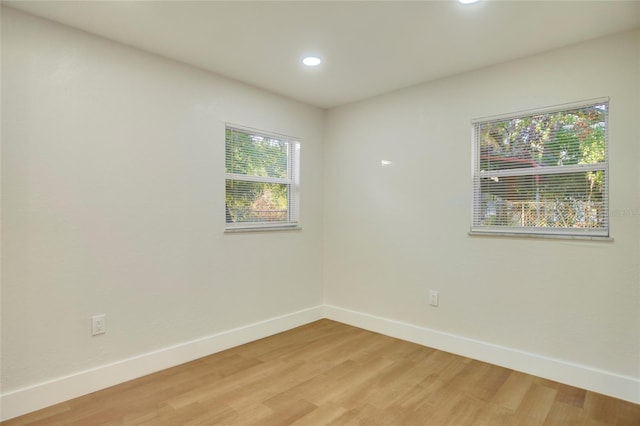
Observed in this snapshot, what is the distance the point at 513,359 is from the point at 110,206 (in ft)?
10.6

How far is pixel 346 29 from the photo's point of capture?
2.33 m

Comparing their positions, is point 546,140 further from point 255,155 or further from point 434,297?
point 255,155

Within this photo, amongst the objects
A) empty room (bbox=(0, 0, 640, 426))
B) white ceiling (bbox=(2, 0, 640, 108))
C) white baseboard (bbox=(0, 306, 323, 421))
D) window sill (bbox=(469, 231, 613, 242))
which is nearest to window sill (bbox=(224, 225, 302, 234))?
empty room (bbox=(0, 0, 640, 426))

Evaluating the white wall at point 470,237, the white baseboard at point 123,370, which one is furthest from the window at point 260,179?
the white baseboard at point 123,370

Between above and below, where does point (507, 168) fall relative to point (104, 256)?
above

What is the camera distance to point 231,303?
3.22 metres

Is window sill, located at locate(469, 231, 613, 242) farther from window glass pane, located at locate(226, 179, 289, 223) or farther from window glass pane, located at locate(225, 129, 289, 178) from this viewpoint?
window glass pane, located at locate(225, 129, 289, 178)

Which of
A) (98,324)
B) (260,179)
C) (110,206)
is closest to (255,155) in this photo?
(260,179)

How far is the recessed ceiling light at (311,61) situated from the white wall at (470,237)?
3.39 feet

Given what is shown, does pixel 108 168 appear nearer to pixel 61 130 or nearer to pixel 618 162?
pixel 61 130

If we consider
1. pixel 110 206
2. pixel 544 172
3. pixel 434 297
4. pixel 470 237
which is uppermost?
pixel 544 172

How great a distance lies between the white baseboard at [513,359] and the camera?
7.70ft

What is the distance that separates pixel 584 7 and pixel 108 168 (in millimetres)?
3203

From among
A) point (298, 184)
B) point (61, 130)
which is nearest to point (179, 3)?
point (61, 130)
